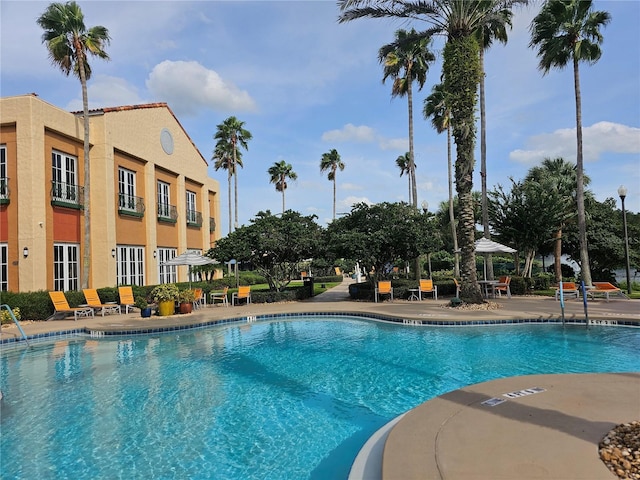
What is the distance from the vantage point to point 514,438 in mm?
3969

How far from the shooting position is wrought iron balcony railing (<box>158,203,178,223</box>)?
24.8 meters

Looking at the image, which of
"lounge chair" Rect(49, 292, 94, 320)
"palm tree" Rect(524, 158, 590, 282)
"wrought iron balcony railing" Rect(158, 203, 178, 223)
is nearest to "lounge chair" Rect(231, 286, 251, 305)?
"lounge chair" Rect(49, 292, 94, 320)

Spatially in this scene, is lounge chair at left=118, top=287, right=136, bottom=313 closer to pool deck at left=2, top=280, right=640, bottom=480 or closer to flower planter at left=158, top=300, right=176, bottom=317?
flower planter at left=158, top=300, right=176, bottom=317

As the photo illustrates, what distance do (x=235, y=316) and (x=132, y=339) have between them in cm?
391

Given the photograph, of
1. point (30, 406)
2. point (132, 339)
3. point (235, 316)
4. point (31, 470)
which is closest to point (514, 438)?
point (31, 470)

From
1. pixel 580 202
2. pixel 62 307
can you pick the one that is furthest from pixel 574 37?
pixel 62 307

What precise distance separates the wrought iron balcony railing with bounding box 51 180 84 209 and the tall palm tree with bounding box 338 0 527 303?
44.4ft

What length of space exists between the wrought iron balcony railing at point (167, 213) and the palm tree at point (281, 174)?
2661 cm

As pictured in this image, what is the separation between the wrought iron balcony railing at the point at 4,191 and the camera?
1622cm

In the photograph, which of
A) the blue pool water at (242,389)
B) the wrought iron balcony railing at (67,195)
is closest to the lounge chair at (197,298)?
the blue pool water at (242,389)

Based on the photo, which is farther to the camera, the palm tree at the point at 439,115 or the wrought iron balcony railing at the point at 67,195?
the palm tree at the point at 439,115

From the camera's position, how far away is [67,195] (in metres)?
18.0

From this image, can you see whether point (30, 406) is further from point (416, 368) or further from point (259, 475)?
point (416, 368)

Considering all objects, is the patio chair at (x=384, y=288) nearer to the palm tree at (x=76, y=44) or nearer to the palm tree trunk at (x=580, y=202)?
the palm tree trunk at (x=580, y=202)
